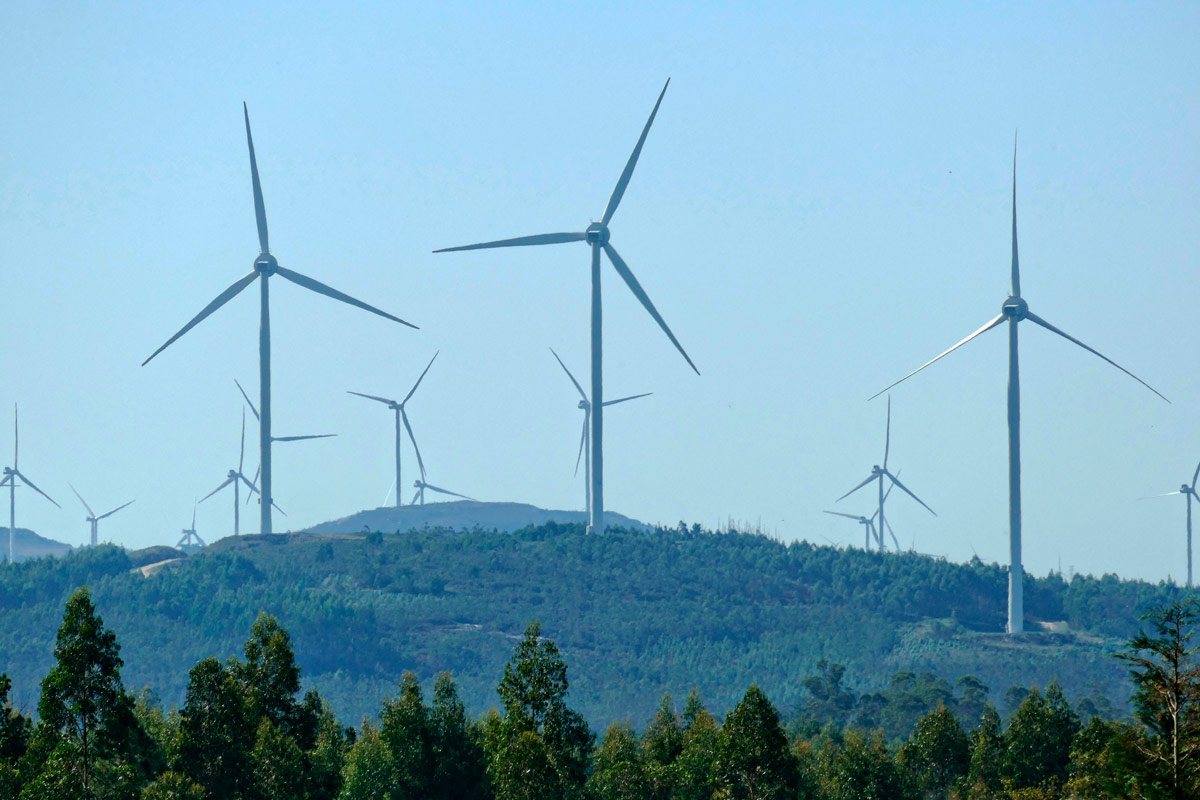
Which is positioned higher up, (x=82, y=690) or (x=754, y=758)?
(x=82, y=690)

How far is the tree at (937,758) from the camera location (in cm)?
10994

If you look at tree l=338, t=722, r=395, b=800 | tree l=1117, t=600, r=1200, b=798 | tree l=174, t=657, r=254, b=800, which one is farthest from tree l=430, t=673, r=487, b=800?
tree l=1117, t=600, r=1200, b=798

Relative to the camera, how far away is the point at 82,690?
230 feet

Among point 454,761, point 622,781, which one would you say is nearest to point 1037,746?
point 622,781

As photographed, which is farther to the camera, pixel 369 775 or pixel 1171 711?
pixel 369 775

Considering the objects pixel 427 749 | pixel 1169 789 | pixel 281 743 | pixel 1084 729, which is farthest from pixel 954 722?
pixel 1169 789

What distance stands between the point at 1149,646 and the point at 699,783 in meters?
47.7

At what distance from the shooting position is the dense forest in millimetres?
59375

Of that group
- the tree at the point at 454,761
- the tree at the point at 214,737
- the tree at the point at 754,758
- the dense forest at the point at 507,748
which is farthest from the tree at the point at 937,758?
the tree at the point at 214,737

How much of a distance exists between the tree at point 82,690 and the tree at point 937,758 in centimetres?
5350

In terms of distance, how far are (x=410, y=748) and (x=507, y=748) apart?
15.8m

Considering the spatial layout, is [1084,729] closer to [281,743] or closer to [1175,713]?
[281,743]

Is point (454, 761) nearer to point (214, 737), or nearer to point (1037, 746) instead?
point (214, 737)

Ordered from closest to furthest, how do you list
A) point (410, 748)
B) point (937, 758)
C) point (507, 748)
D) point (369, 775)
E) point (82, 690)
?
point (82, 690) → point (507, 748) → point (369, 775) → point (410, 748) → point (937, 758)
